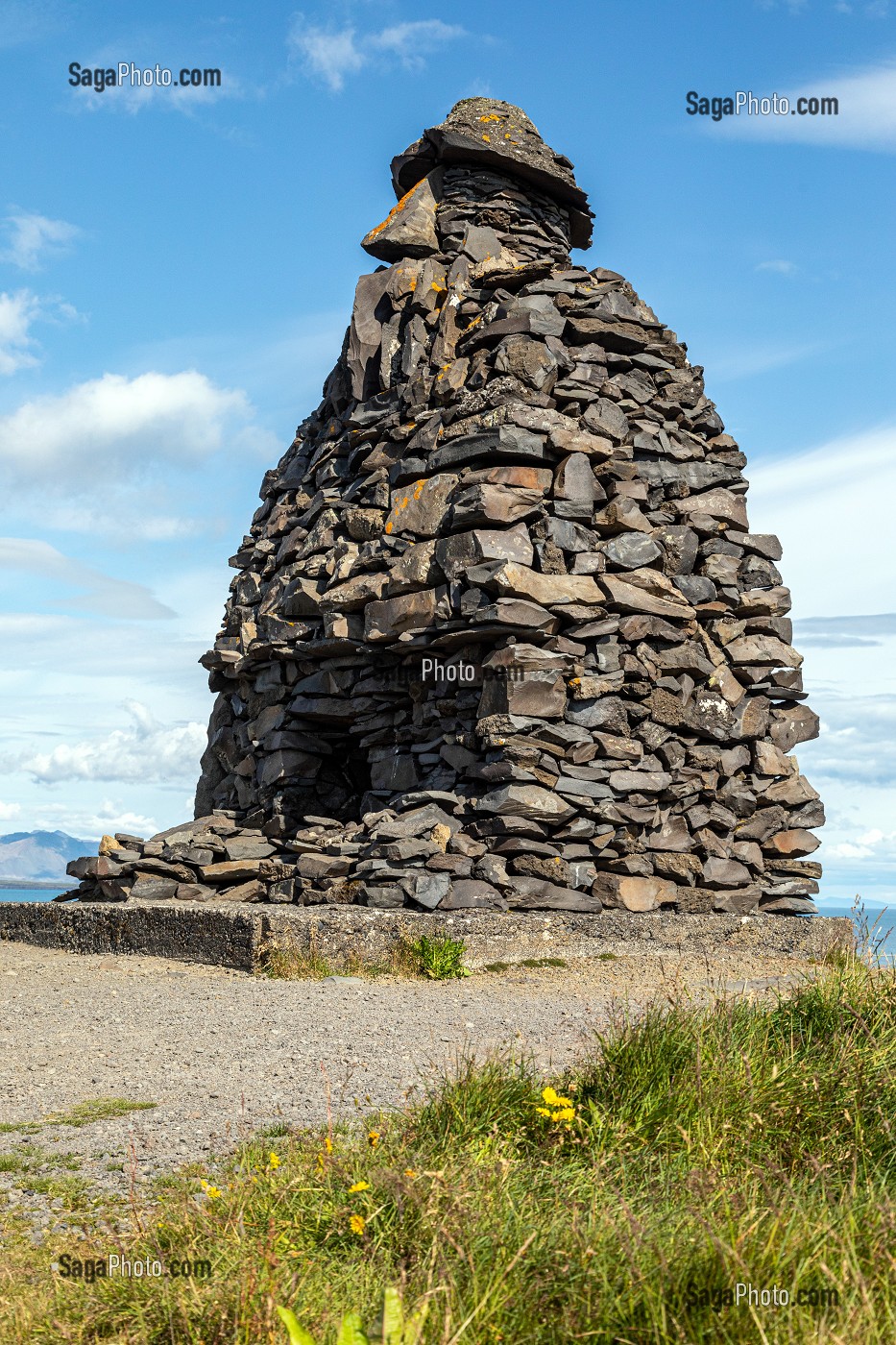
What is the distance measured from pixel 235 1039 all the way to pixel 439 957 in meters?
2.60

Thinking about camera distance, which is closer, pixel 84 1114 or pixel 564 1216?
pixel 564 1216

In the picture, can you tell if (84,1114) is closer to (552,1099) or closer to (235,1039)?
(235,1039)

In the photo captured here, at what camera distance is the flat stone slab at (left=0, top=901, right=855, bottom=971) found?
8.71m

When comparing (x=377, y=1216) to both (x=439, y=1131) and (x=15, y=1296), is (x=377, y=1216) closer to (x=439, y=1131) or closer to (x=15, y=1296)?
(x=439, y=1131)

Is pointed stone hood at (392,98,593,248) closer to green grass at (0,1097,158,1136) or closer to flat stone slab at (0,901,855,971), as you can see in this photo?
flat stone slab at (0,901,855,971)

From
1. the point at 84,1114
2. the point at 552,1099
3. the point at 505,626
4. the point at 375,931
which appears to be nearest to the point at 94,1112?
the point at 84,1114

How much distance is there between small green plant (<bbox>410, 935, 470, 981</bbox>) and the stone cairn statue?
0.71 metres

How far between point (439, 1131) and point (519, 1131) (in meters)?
0.28

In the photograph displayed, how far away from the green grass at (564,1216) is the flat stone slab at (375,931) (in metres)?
4.22

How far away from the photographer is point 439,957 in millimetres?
8555

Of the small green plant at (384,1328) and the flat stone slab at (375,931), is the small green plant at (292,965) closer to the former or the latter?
the flat stone slab at (375,931)

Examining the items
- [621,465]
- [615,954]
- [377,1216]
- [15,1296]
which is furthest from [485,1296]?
[621,465]

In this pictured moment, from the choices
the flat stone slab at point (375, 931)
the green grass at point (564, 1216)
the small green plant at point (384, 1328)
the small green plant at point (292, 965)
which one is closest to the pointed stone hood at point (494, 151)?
the flat stone slab at point (375, 931)

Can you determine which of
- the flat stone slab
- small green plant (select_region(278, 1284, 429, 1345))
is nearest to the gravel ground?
the flat stone slab
